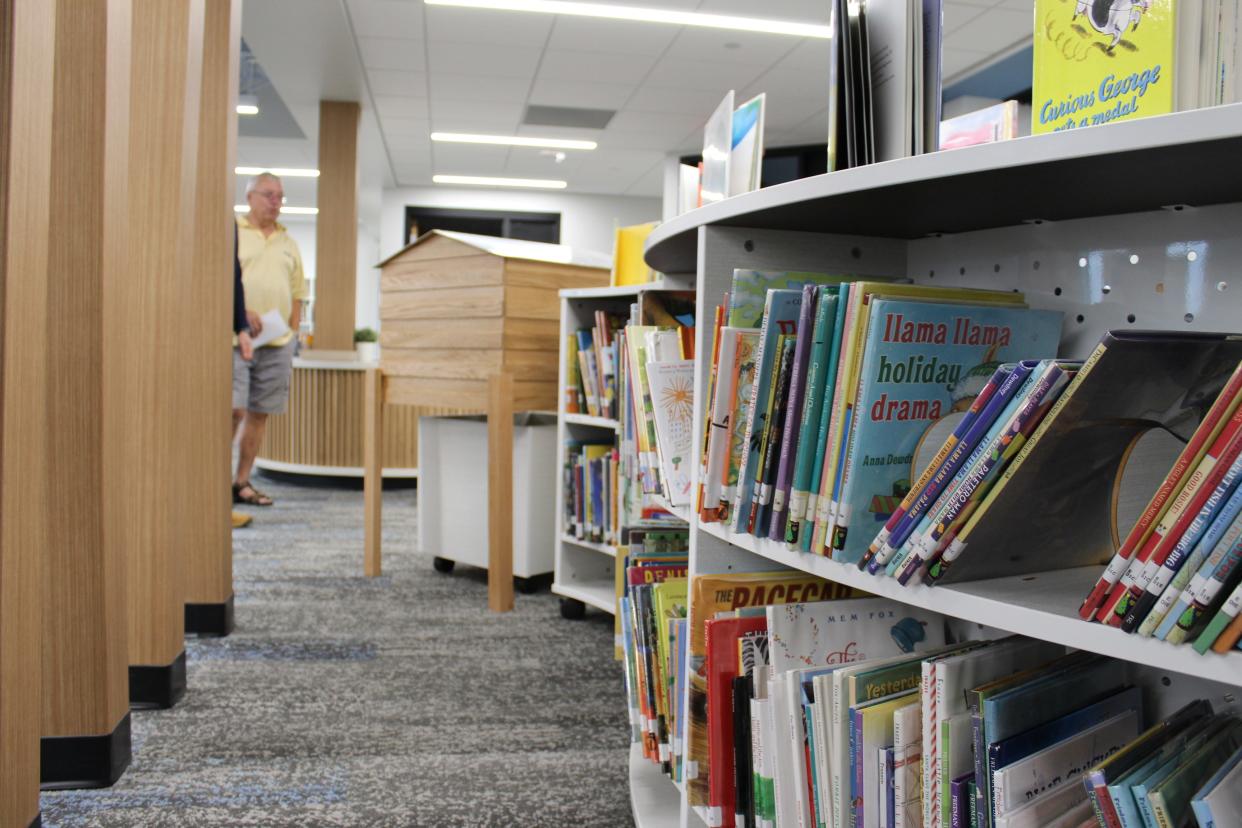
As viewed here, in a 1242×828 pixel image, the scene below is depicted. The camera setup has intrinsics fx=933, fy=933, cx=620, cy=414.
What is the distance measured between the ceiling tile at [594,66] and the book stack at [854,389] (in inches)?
213

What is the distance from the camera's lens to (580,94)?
6.77m

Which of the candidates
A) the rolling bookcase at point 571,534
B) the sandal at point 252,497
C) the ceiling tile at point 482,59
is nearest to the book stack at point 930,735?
the rolling bookcase at point 571,534

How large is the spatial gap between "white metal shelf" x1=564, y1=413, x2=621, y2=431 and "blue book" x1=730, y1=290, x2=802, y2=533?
4.94 ft

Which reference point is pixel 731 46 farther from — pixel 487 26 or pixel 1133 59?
pixel 1133 59

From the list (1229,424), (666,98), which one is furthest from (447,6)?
(1229,424)

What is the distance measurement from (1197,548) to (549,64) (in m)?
6.10

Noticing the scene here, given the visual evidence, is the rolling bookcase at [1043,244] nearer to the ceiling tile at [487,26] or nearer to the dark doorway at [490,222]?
the ceiling tile at [487,26]

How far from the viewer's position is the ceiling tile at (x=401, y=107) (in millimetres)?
7008

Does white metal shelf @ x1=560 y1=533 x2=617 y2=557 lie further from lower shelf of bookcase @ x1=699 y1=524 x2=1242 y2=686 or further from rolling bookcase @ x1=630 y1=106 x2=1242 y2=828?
lower shelf of bookcase @ x1=699 y1=524 x2=1242 y2=686


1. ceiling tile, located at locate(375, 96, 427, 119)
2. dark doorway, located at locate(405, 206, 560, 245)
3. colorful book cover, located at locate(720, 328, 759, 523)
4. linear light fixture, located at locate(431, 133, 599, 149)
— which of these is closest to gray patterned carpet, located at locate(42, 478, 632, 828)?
colorful book cover, located at locate(720, 328, 759, 523)

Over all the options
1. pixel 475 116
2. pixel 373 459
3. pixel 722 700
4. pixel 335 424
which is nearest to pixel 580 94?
pixel 475 116

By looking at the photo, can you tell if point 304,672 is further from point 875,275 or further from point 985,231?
point 985,231

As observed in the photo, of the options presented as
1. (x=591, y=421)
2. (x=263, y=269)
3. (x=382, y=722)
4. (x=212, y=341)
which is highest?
(x=263, y=269)

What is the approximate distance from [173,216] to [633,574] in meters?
1.39
